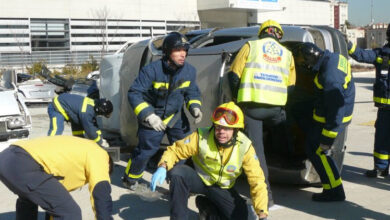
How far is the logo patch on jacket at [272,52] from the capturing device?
4.66 meters

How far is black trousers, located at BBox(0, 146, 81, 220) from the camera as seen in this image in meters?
3.38

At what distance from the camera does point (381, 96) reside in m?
5.84

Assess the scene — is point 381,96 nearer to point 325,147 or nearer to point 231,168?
point 325,147

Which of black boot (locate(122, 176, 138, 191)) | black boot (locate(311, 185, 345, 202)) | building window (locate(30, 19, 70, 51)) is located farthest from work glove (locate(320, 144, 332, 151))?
building window (locate(30, 19, 70, 51))

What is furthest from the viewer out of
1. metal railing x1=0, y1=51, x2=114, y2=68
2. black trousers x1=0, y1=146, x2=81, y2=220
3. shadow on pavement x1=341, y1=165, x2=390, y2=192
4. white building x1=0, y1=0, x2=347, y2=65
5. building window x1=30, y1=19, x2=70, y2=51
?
building window x1=30, y1=19, x2=70, y2=51

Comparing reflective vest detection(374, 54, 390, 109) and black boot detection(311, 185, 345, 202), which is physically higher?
reflective vest detection(374, 54, 390, 109)

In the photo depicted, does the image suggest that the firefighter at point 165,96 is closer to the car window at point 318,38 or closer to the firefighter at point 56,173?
the car window at point 318,38

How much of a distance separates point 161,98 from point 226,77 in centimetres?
68

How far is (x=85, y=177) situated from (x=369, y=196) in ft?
10.2

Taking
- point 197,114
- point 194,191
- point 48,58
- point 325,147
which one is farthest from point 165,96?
point 48,58

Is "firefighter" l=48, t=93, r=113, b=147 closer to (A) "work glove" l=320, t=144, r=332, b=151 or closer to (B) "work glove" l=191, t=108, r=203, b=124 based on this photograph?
(B) "work glove" l=191, t=108, r=203, b=124

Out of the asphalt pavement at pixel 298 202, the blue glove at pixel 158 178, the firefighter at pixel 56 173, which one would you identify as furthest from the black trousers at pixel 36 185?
the asphalt pavement at pixel 298 202

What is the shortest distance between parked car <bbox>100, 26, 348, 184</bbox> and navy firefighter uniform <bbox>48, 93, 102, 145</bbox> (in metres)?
0.50

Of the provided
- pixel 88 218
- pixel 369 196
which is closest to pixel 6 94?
pixel 88 218
